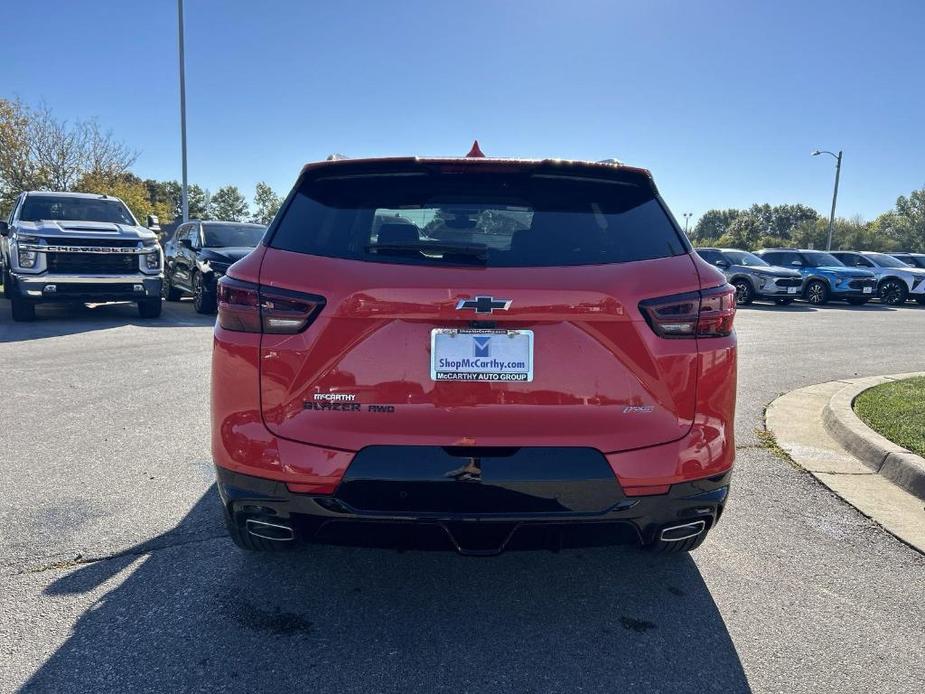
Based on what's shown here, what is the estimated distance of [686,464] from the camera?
2.44 meters

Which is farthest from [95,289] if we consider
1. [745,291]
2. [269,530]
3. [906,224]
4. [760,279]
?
[906,224]

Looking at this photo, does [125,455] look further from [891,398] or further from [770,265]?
[770,265]

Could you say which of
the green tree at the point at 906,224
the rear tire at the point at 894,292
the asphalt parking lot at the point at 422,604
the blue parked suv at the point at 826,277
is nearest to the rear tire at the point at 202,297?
the asphalt parking lot at the point at 422,604

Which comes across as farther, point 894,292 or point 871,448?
point 894,292

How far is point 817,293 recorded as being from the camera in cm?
2198

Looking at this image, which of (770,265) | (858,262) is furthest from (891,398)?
(858,262)

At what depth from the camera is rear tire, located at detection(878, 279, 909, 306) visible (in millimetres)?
22891

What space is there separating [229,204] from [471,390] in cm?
11091

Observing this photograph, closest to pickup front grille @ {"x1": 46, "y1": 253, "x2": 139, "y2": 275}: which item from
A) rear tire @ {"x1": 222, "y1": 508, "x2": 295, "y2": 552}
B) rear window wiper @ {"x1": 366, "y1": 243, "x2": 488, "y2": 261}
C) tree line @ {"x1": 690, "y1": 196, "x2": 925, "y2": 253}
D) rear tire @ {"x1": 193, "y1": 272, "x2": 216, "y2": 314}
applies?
rear tire @ {"x1": 193, "y1": 272, "x2": 216, "y2": 314}

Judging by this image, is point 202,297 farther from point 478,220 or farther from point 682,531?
point 682,531

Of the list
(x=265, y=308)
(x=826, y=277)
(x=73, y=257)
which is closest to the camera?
(x=265, y=308)

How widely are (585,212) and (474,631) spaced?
5.47 feet

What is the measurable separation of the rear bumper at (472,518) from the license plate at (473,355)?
37cm

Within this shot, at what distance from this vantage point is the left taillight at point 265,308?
2373 millimetres
